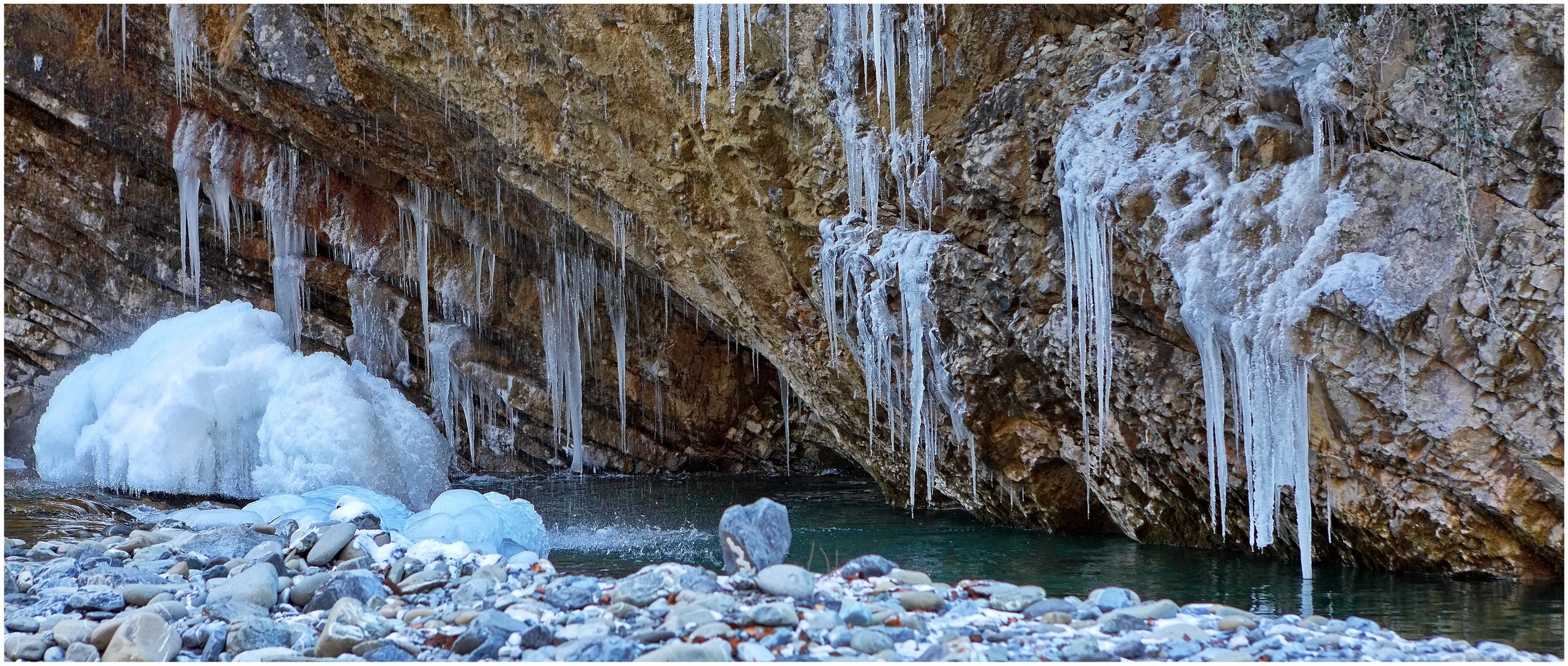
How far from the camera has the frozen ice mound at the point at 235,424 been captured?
11.7 metres

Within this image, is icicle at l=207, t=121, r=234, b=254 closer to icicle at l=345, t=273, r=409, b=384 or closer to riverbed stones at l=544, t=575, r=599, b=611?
icicle at l=345, t=273, r=409, b=384

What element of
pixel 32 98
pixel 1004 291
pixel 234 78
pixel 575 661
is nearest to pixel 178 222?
pixel 32 98

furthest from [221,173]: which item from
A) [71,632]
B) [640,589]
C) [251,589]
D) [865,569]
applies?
[865,569]

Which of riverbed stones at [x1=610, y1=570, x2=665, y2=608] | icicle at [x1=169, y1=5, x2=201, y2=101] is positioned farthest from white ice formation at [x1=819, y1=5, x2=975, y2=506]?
icicle at [x1=169, y1=5, x2=201, y2=101]

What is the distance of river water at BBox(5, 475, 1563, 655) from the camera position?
619 centimetres

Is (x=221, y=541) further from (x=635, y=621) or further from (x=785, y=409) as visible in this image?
(x=785, y=409)

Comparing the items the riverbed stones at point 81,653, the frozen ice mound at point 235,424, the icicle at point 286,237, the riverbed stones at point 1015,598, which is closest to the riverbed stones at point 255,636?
the riverbed stones at point 81,653

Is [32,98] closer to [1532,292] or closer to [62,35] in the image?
[62,35]

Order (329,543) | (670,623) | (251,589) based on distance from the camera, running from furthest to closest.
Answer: (329,543) → (251,589) → (670,623)

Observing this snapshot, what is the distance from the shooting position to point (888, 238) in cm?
875

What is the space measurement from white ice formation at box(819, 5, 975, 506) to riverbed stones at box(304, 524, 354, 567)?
4171 millimetres

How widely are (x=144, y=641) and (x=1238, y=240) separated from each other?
607cm

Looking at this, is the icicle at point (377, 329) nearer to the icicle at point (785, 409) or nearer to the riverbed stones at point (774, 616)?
the icicle at point (785, 409)

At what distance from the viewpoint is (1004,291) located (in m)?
8.33
